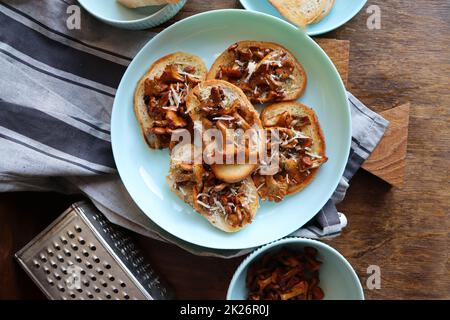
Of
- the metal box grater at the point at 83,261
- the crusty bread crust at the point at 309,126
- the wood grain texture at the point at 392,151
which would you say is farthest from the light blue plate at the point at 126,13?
the wood grain texture at the point at 392,151

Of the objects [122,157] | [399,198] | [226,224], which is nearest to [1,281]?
[122,157]

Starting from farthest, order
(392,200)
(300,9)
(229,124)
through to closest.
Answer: (392,200) → (300,9) → (229,124)

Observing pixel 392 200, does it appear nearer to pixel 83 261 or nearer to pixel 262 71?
pixel 262 71

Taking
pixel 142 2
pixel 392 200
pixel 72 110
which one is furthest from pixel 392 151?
pixel 72 110

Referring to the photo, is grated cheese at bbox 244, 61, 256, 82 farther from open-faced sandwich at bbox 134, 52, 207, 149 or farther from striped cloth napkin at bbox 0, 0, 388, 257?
striped cloth napkin at bbox 0, 0, 388, 257
